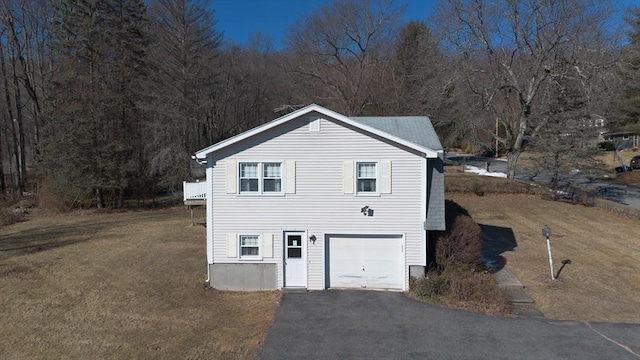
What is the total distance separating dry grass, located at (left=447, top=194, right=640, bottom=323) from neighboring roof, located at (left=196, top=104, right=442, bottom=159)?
6056 millimetres

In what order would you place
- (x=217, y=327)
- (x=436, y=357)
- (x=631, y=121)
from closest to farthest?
(x=436, y=357) < (x=217, y=327) < (x=631, y=121)

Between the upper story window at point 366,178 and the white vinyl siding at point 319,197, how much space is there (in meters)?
0.19

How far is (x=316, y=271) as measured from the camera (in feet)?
47.5

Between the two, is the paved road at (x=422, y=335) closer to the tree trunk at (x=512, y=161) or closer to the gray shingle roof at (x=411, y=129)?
the gray shingle roof at (x=411, y=129)

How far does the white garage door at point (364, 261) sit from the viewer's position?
47.6ft

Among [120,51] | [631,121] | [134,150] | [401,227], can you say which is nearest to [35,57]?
[120,51]

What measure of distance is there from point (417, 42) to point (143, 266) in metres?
40.0

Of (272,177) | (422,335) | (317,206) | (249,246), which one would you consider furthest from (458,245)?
(249,246)

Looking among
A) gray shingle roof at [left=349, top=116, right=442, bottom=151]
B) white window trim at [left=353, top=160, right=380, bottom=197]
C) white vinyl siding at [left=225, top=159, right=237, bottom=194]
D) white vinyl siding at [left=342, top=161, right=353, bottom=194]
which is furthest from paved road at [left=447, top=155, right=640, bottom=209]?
white vinyl siding at [left=225, top=159, right=237, bottom=194]

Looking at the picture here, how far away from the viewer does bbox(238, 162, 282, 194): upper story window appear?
1448 cm

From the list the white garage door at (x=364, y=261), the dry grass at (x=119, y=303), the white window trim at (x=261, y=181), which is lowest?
the dry grass at (x=119, y=303)

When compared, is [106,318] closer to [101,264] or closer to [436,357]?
[101,264]

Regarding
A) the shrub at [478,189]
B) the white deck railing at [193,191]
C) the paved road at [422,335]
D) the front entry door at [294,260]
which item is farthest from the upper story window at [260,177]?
the shrub at [478,189]

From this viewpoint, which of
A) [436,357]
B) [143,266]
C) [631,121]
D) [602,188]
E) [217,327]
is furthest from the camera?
[631,121]
